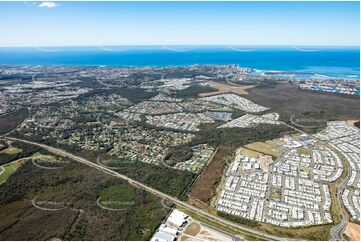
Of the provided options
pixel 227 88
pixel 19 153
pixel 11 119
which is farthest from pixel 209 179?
pixel 227 88

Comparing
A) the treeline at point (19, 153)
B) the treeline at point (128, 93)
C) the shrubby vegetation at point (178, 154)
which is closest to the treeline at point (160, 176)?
the shrubby vegetation at point (178, 154)

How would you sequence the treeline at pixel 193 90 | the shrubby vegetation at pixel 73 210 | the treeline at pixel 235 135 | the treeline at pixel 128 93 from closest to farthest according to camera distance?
the shrubby vegetation at pixel 73 210 → the treeline at pixel 235 135 → the treeline at pixel 128 93 → the treeline at pixel 193 90

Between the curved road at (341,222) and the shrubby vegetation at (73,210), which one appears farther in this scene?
the shrubby vegetation at (73,210)

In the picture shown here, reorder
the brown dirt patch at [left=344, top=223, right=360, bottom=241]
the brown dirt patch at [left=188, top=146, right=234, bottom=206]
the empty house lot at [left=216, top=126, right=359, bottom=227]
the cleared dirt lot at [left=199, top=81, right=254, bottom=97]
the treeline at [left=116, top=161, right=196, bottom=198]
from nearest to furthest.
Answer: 1. the brown dirt patch at [left=344, top=223, right=360, bottom=241]
2. the empty house lot at [left=216, top=126, right=359, bottom=227]
3. the brown dirt patch at [left=188, top=146, right=234, bottom=206]
4. the treeline at [left=116, top=161, right=196, bottom=198]
5. the cleared dirt lot at [left=199, top=81, right=254, bottom=97]

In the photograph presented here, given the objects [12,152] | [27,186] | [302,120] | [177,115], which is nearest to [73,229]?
[27,186]

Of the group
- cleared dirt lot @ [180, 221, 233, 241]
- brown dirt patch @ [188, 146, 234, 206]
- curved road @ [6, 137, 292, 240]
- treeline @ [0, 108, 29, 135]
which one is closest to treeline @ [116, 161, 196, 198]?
curved road @ [6, 137, 292, 240]

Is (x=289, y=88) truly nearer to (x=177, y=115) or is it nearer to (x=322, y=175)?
(x=177, y=115)

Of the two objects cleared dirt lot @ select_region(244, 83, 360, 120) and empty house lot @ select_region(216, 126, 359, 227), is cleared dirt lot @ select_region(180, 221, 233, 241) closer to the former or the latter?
empty house lot @ select_region(216, 126, 359, 227)

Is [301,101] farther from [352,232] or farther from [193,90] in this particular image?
[352,232]

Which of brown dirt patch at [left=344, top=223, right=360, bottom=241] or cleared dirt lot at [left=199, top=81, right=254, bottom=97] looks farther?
cleared dirt lot at [left=199, top=81, right=254, bottom=97]

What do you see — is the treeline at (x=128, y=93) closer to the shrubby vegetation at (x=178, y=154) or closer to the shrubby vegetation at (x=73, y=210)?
the shrubby vegetation at (x=178, y=154)

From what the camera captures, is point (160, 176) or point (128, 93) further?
point (128, 93)
